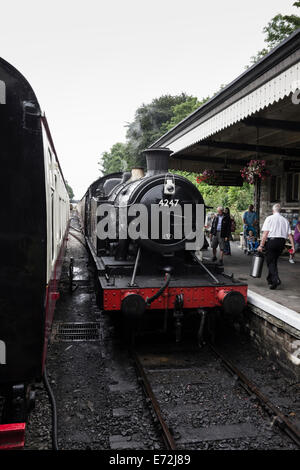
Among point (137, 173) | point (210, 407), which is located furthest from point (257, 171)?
point (210, 407)

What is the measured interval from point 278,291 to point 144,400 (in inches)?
131

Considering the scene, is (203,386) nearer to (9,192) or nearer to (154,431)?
(154,431)

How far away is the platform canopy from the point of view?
4789mm

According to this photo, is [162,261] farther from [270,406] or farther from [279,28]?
[279,28]

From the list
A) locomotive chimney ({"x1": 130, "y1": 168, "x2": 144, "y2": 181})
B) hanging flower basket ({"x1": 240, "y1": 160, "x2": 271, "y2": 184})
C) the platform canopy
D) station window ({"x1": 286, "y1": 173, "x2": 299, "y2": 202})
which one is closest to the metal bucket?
the platform canopy

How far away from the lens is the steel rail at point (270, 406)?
3.37 meters

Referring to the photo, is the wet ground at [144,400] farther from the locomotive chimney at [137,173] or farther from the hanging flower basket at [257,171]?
the hanging flower basket at [257,171]

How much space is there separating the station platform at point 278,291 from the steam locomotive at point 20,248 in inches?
126

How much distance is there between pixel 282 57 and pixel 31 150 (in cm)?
374

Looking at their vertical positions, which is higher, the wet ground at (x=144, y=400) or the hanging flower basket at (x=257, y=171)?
the hanging flower basket at (x=257, y=171)

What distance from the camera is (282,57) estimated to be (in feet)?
15.6

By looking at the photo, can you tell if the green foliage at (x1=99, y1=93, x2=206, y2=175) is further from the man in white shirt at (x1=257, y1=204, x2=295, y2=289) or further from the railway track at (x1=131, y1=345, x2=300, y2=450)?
the railway track at (x1=131, y1=345, x2=300, y2=450)

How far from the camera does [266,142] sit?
33.3ft

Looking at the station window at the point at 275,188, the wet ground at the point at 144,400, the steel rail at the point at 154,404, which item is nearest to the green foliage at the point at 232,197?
the station window at the point at 275,188
